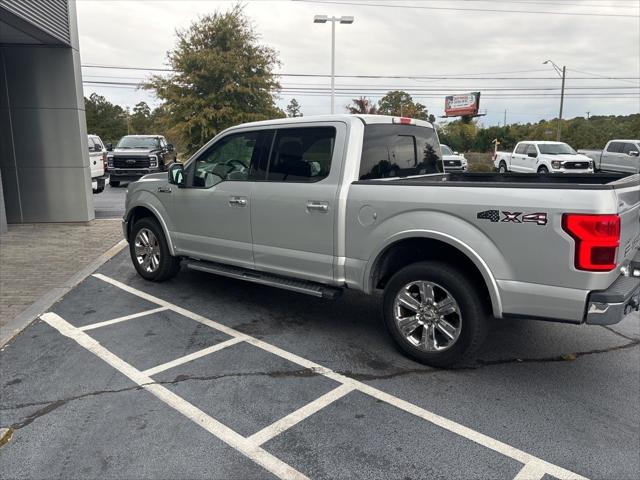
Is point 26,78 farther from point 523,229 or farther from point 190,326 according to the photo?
point 523,229

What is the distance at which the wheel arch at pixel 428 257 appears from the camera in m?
3.55

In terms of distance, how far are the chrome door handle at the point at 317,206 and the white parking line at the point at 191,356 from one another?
1.36 metres

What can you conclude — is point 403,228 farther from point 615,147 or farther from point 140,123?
point 140,123

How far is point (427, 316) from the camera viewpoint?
154 inches

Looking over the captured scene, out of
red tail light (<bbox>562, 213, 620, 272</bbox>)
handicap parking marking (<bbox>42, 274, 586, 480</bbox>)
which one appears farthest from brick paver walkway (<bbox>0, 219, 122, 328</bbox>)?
red tail light (<bbox>562, 213, 620, 272</bbox>)

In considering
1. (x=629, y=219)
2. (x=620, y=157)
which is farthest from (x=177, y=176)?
(x=620, y=157)

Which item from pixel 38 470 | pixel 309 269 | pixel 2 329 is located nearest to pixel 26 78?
pixel 2 329

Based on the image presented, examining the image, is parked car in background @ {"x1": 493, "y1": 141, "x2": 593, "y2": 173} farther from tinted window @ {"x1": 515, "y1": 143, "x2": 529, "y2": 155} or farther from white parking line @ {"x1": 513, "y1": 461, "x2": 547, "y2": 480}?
white parking line @ {"x1": 513, "y1": 461, "x2": 547, "y2": 480}

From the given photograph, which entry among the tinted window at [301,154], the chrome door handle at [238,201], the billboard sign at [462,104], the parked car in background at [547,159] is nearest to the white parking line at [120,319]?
the chrome door handle at [238,201]

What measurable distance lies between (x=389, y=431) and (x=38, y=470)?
200cm

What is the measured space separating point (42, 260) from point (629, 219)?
754 centimetres

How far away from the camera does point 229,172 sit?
527 centimetres

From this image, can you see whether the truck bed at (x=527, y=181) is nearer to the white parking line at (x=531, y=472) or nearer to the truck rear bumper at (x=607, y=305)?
the truck rear bumper at (x=607, y=305)

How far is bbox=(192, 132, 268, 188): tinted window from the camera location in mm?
5023
